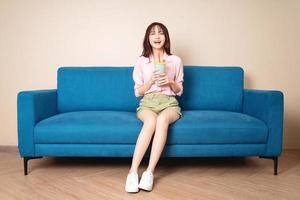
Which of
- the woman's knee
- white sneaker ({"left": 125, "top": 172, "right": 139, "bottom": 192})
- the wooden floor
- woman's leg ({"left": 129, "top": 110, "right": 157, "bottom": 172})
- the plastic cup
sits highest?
the plastic cup

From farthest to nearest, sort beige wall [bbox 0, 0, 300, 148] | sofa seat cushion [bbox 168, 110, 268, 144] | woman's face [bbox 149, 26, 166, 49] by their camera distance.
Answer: beige wall [bbox 0, 0, 300, 148] < woman's face [bbox 149, 26, 166, 49] < sofa seat cushion [bbox 168, 110, 268, 144]

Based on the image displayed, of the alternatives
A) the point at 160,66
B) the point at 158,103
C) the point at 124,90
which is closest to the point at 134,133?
the point at 158,103

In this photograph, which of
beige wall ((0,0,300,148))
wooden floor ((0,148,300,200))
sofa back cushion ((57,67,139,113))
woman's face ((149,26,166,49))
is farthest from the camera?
beige wall ((0,0,300,148))

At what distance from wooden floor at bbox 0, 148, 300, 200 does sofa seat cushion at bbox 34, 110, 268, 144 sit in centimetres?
25

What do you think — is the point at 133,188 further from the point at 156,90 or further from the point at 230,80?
the point at 230,80

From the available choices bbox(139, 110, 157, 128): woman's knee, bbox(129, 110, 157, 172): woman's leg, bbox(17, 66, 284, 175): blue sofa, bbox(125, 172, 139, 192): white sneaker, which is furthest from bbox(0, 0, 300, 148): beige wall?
bbox(125, 172, 139, 192): white sneaker

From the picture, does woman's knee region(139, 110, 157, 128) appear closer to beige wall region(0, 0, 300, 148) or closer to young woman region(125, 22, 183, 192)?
young woman region(125, 22, 183, 192)

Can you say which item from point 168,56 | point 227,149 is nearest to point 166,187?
point 227,149

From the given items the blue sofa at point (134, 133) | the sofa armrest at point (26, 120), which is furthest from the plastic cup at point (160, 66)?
the sofa armrest at point (26, 120)

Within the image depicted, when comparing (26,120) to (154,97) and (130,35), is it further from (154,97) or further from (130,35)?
(130,35)

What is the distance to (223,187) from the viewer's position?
1723mm

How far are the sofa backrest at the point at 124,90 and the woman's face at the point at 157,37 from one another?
0.40 meters

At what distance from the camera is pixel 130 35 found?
8.75 feet

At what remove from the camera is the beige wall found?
8.67 ft
